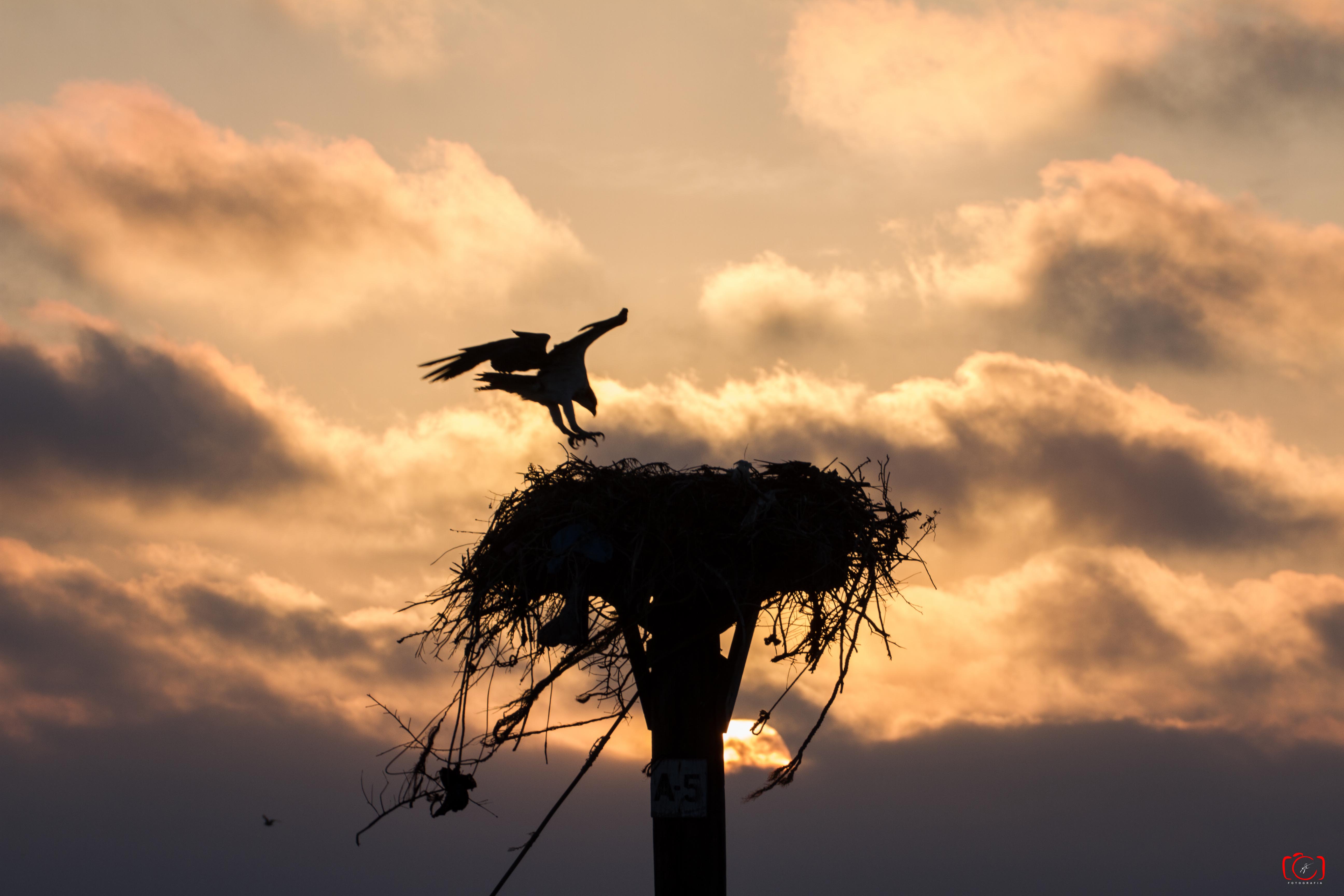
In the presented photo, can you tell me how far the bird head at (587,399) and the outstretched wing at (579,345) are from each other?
0.98 ft

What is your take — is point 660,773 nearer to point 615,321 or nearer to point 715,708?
point 715,708

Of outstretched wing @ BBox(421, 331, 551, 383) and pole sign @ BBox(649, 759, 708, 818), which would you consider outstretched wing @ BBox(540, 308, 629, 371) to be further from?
pole sign @ BBox(649, 759, 708, 818)

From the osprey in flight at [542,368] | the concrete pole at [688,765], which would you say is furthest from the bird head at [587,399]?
the concrete pole at [688,765]

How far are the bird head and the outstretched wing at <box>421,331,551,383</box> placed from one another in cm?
53

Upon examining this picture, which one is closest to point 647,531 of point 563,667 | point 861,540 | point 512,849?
point 563,667

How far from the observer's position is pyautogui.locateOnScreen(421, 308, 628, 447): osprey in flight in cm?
835

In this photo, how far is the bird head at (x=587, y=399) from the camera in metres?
9.09

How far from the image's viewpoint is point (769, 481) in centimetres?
820

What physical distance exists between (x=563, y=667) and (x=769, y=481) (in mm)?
2222

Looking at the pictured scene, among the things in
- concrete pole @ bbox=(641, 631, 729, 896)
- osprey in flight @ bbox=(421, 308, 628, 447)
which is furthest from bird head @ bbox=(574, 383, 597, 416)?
concrete pole @ bbox=(641, 631, 729, 896)

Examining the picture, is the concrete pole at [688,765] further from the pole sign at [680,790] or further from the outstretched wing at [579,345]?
the outstretched wing at [579,345]

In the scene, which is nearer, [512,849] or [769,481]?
[512,849]

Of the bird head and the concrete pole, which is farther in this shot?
the bird head

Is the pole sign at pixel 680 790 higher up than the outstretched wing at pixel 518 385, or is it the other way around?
the outstretched wing at pixel 518 385
